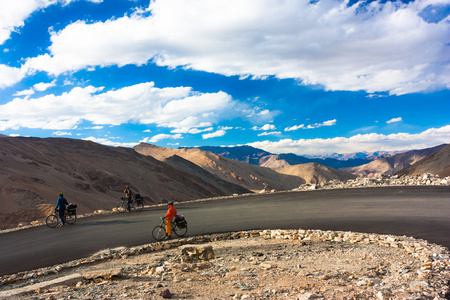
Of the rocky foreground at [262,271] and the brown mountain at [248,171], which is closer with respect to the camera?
the rocky foreground at [262,271]

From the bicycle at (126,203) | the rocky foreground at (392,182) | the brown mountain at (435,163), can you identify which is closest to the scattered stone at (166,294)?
the bicycle at (126,203)

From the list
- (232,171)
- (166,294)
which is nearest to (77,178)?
(166,294)

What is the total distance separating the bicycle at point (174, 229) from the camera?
14493 millimetres

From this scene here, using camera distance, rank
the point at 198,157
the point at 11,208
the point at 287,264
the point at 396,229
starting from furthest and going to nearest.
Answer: the point at 198,157 → the point at 11,208 → the point at 396,229 → the point at 287,264

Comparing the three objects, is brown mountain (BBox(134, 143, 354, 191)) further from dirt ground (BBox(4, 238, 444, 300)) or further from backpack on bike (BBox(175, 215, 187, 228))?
dirt ground (BBox(4, 238, 444, 300))

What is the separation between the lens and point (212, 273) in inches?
370

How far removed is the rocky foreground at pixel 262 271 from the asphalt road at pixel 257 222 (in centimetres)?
138

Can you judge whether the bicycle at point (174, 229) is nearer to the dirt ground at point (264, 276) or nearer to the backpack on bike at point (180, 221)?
the backpack on bike at point (180, 221)

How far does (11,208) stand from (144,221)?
19.2m

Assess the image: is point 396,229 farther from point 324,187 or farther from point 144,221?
point 324,187

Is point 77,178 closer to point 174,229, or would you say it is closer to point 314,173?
point 174,229

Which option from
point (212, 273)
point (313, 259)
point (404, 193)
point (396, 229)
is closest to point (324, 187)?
point (404, 193)

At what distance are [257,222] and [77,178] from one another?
51862 mm

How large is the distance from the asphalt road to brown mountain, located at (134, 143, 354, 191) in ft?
338
